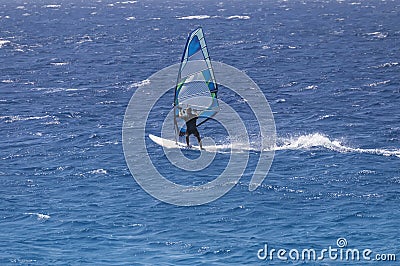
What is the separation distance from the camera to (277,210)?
152ft

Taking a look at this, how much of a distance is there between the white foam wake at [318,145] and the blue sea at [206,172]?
16 centimetres

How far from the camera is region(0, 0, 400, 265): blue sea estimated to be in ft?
134

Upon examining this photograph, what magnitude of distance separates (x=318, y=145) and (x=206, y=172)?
36.7 feet

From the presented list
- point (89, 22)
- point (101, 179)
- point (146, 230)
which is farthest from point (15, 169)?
point (89, 22)

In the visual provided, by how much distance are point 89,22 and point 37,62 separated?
7877 centimetres

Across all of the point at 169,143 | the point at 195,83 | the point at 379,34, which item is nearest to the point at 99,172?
the point at 169,143

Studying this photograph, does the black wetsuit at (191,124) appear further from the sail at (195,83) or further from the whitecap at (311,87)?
the whitecap at (311,87)

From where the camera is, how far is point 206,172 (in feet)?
182

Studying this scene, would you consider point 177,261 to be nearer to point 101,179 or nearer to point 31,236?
point 31,236

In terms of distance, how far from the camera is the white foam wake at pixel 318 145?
58.8 meters

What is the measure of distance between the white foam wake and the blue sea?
0.53 feet

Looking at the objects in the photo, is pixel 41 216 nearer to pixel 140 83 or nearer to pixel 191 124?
pixel 191 124

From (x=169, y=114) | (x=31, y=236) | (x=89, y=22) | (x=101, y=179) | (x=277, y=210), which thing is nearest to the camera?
(x=31, y=236)

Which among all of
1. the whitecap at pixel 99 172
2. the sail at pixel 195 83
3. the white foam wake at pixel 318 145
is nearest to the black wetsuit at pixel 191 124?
the sail at pixel 195 83
